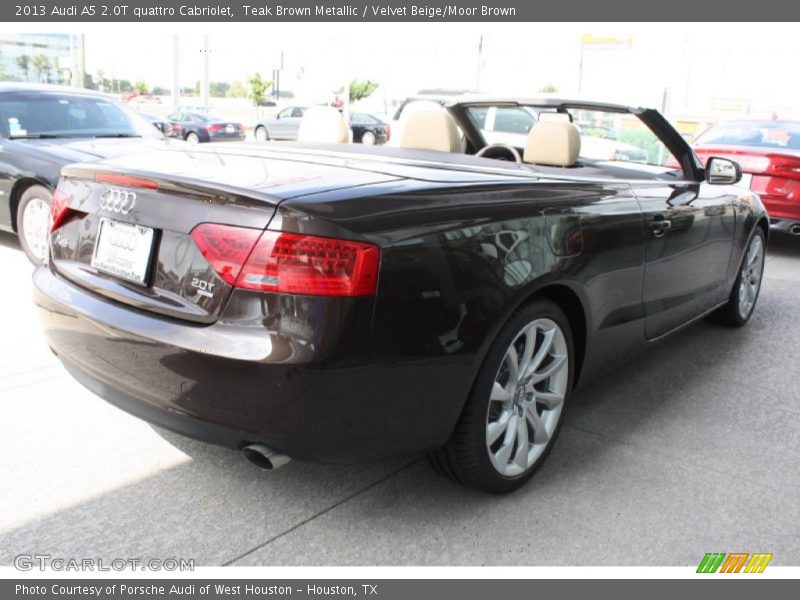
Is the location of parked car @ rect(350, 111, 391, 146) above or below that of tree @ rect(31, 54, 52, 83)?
below

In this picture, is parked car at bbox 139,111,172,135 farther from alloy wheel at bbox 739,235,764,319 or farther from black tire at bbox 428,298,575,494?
black tire at bbox 428,298,575,494

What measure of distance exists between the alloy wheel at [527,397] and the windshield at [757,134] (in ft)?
21.8

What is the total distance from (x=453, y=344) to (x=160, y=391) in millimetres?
896

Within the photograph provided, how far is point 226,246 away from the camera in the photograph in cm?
207

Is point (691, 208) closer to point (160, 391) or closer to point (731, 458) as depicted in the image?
point (731, 458)

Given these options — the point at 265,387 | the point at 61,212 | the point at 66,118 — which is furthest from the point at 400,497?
the point at 66,118

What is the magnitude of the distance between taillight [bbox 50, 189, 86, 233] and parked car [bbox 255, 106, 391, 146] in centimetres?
2395

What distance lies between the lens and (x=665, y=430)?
3342 millimetres

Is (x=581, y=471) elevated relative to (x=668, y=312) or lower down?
lower down

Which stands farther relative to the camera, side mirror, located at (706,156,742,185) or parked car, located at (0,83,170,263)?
parked car, located at (0,83,170,263)

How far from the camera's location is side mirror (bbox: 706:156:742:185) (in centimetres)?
402

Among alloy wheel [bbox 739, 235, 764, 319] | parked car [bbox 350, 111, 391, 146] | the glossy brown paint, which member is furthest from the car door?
parked car [bbox 350, 111, 391, 146]

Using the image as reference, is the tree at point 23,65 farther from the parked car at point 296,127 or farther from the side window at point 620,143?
the side window at point 620,143

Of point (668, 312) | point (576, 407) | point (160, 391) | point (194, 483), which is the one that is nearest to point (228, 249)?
point (160, 391)
